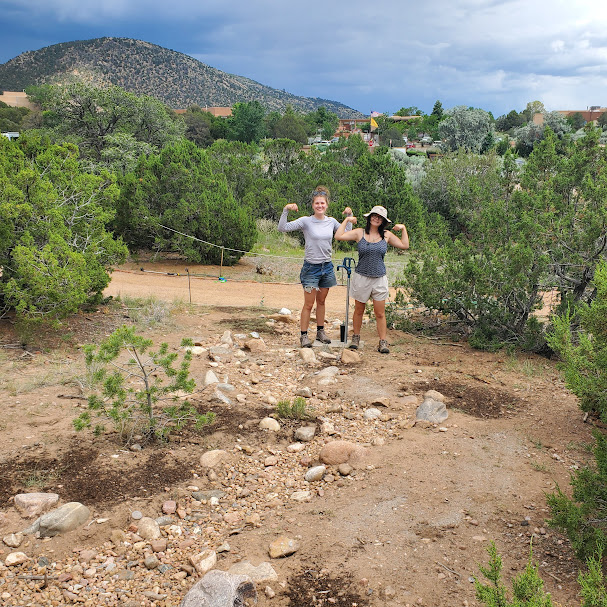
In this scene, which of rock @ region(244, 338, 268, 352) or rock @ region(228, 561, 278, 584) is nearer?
rock @ region(228, 561, 278, 584)

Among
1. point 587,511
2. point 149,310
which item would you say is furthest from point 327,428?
point 149,310

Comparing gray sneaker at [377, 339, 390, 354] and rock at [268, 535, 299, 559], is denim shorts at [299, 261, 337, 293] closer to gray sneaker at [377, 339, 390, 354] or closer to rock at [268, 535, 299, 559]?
gray sneaker at [377, 339, 390, 354]

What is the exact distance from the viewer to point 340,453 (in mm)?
4273

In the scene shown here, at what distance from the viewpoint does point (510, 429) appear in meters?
4.72

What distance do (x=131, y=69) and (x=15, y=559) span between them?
8897cm

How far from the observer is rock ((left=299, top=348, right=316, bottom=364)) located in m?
6.50

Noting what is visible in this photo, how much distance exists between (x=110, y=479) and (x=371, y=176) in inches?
561

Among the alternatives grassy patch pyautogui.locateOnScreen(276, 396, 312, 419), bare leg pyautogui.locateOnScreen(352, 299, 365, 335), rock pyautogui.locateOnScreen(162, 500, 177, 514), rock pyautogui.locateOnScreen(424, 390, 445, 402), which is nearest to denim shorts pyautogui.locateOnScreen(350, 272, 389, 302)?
bare leg pyautogui.locateOnScreen(352, 299, 365, 335)

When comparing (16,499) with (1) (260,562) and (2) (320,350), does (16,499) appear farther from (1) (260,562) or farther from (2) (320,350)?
(2) (320,350)

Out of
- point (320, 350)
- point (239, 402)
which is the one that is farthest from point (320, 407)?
point (320, 350)

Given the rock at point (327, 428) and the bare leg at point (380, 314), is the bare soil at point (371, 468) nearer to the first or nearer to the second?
the rock at point (327, 428)

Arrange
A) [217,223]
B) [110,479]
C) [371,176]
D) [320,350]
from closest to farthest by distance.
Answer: [110,479], [320,350], [217,223], [371,176]

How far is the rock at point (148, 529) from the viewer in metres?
3.37

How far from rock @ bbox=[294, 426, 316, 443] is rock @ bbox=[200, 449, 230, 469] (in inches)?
24.5
